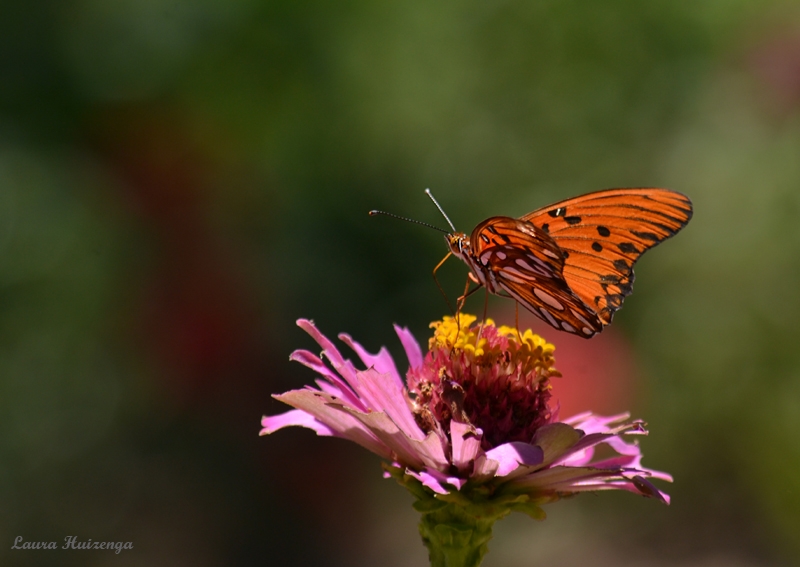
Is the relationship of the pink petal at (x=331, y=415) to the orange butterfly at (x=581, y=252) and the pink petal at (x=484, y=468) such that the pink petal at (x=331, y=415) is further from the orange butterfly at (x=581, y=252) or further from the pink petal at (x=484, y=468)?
the orange butterfly at (x=581, y=252)

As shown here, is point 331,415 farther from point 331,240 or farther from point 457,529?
point 331,240

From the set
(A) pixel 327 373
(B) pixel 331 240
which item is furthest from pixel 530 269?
(B) pixel 331 240

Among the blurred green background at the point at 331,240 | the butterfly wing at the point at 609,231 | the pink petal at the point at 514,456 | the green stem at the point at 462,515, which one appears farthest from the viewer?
the blurred green background at the point at 331,240

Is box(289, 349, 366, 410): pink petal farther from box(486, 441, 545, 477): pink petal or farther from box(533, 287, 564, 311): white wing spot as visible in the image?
box(533, 287, 564, 311): white wing spot

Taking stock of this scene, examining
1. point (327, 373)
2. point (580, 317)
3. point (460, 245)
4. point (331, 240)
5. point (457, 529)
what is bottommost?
point (457, 529)

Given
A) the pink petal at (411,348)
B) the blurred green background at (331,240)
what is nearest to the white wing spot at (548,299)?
the pink petal at (411,348)

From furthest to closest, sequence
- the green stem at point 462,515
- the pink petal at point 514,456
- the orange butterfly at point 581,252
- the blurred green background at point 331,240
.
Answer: the blurred green background at point 331,240
the orange butterfly at point 581,252
the green stem at point 462,515
the pink petal at point 514,456
